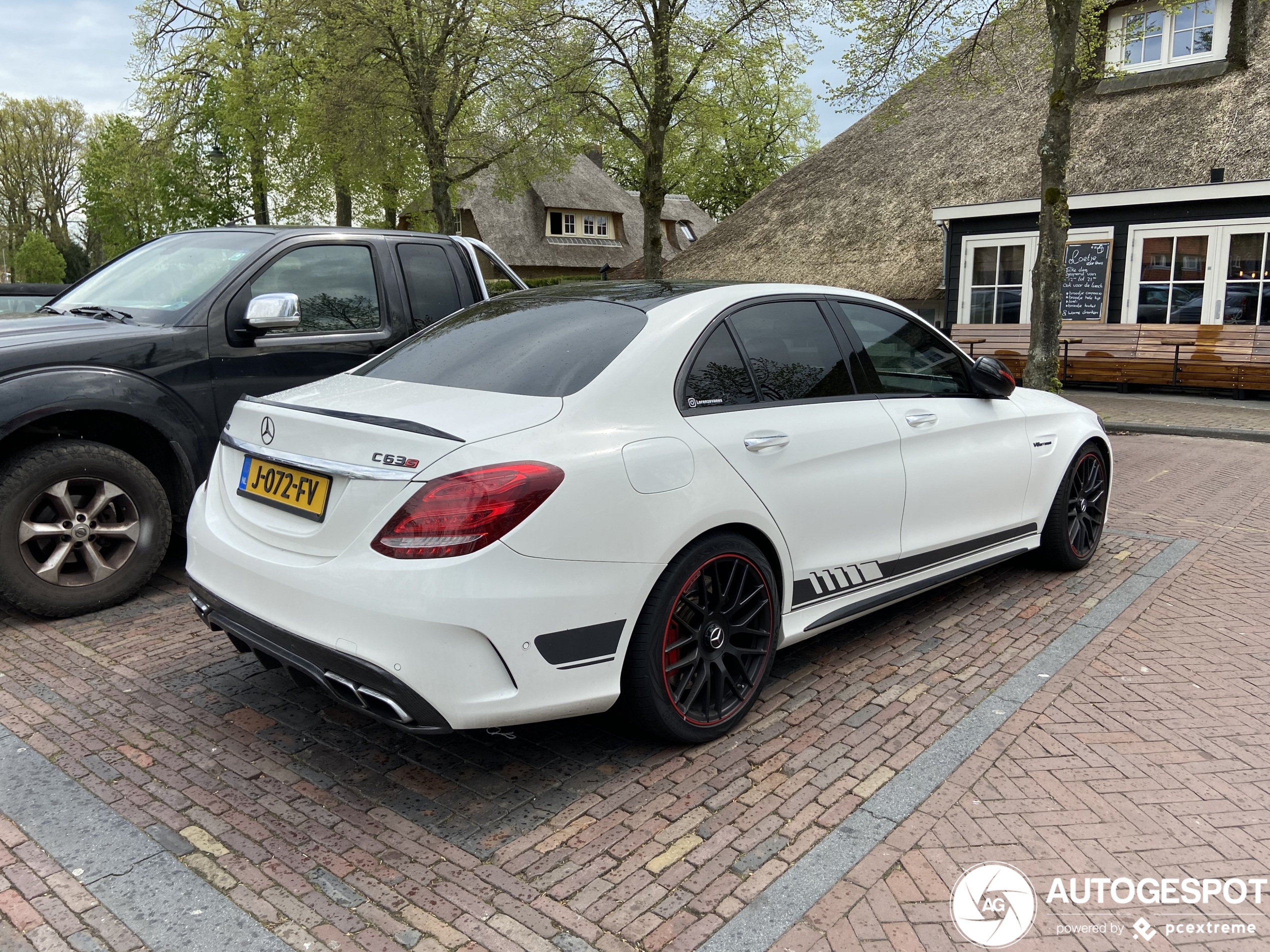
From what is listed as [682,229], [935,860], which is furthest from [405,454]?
[682,229]

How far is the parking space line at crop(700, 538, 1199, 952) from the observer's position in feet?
7.88

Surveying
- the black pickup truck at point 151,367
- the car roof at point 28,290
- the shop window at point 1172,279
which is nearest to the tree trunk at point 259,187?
the car roof at point 28,290

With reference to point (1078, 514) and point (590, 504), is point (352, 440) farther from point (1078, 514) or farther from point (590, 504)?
point (1078, 514)

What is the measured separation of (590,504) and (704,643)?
2.48 feet

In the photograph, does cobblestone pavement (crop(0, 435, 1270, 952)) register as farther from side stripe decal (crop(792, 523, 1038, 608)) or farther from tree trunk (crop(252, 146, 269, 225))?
tree trunk (crop(252, 146, 269, 225))

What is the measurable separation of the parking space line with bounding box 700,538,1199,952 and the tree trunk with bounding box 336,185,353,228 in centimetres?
2381

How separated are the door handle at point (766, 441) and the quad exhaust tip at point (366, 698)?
1.47 meters

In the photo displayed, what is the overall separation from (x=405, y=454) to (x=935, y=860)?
1.91m

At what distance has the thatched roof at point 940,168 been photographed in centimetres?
1761

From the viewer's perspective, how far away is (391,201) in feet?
82.0

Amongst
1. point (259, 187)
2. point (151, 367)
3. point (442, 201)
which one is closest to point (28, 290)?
point (151, 367)

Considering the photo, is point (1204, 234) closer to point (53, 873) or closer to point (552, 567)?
point (552, 567)

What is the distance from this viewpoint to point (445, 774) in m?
3.19

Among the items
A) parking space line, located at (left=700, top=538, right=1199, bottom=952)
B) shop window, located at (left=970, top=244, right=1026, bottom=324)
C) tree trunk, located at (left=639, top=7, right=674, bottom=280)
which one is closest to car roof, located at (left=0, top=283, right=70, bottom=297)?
tree trunk, located at (left=639, top=7, right=674, bottom=280)
